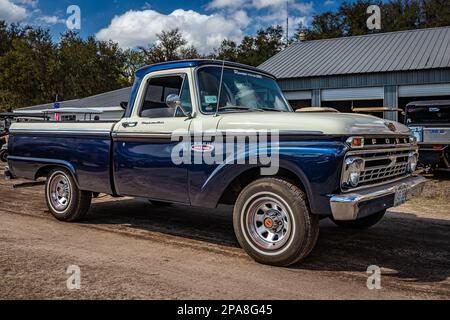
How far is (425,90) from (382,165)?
60.0 ft

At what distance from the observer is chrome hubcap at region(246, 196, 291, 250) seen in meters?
4.39

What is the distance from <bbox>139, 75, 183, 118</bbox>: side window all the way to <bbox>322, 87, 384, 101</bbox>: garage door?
18524mm

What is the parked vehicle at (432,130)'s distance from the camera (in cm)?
1234

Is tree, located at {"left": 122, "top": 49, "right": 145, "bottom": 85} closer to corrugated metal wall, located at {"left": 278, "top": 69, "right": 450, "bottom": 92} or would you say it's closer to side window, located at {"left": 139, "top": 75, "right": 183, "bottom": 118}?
corrugated metal wall, located at {"left": 278, "top": 69, "right": 450, "bottom": 92}

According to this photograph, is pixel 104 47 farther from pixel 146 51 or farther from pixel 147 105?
pixel 147 105

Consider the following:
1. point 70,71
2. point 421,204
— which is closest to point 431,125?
point 421,204

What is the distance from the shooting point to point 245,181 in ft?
16.0

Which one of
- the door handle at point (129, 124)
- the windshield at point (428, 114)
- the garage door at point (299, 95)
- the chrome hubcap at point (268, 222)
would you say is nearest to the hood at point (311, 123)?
the chrome hubcap at point (268, 222)

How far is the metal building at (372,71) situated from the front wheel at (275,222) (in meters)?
18.8

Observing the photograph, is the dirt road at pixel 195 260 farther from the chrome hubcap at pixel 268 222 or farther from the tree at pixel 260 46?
the tree at pixel 260 46

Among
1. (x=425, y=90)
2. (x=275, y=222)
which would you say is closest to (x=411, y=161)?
(x=275, y=222)

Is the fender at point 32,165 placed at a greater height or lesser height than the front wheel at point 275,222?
greater

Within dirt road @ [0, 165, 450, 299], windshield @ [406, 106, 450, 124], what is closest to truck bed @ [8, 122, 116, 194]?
dirt road @ [0, 165, 450, 299]
